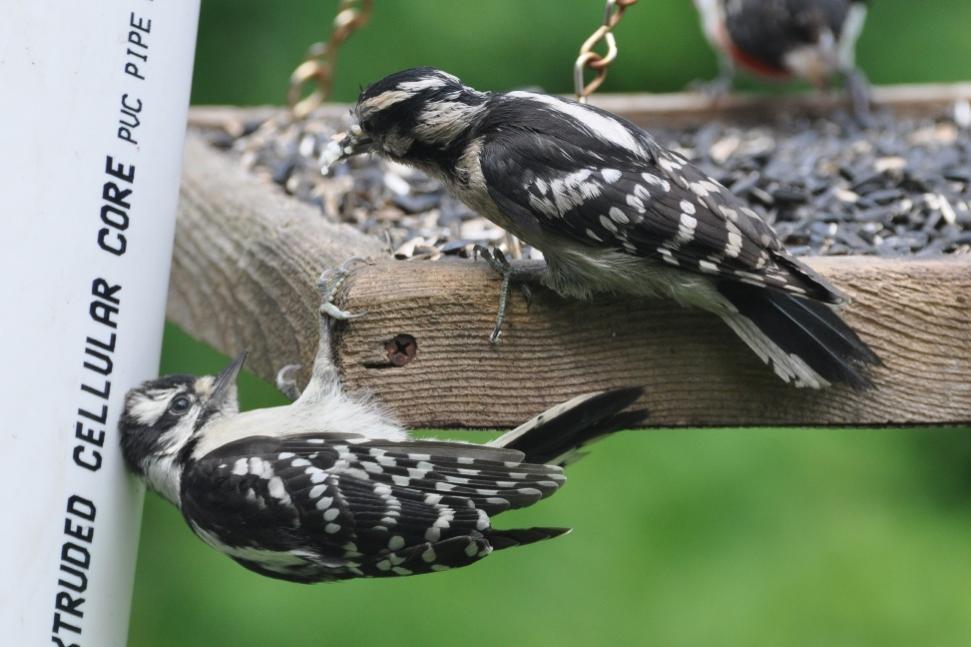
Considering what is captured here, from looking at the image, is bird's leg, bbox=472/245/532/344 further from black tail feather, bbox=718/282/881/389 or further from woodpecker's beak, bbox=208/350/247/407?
woodpecker's beak, bbox=208/350/247/407

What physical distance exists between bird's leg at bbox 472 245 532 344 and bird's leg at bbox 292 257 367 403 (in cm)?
25

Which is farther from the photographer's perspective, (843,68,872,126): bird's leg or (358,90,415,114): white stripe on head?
(843,68,872,126): bird's leg

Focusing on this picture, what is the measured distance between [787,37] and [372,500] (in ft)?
14.4

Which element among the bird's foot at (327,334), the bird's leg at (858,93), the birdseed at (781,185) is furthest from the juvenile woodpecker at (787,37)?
the bird's foot at (327,334)

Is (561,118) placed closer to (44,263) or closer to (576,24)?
(44,263)

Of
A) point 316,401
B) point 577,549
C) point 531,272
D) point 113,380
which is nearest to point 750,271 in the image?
point 531,272

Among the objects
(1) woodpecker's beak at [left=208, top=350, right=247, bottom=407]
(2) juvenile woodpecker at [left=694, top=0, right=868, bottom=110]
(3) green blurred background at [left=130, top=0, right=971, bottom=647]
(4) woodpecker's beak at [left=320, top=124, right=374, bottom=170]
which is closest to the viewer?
(4) woodpecker's beak at [left=320, top=124, right=374, bottom=170]

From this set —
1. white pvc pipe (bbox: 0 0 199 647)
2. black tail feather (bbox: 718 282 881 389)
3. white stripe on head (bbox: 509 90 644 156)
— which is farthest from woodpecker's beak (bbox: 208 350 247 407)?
black tail feather (bbox: 718 282 881 389)

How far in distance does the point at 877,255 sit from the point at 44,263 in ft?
5.47

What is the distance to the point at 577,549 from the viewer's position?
455 cm

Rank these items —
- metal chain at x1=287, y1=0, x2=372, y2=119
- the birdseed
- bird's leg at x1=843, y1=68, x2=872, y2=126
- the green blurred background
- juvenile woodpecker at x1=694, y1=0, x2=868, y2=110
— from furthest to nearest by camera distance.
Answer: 1. juvenile woodpecker at x1=694, y1=0, x2=868, y2=110
2. bird's leg at x1=843, y1=68, x2=872, y2=126
3. the green blurred background
4. metal chain at x1=287, y1=0, x2=372, y2=119
5. the birdseed

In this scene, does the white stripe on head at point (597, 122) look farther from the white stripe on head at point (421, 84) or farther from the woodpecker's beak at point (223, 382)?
the woodpecker's beak at point (223, 382)

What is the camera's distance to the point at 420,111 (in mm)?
2691

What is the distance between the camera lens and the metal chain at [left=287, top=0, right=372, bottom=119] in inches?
160
